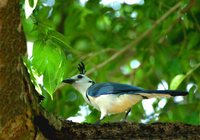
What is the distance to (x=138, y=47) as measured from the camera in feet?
18.2

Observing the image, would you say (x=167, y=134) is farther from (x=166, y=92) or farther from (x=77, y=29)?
(x=77, y=29)

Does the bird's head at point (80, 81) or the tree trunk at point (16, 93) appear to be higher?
the bird's head at point (80, 81)

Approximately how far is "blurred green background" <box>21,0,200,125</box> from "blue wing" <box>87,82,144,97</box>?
0.60ft

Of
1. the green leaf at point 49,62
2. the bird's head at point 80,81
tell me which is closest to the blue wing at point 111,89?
the bird's head at point 80,81

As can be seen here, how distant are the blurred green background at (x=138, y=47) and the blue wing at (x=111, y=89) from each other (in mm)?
183

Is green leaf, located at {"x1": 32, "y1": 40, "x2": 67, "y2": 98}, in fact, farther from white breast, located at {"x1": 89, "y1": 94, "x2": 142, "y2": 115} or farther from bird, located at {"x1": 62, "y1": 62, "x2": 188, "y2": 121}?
white breast, located at {"x1": 89, "y1": 94, "x2": 142, "y2": 115}

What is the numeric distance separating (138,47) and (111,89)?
1894mm

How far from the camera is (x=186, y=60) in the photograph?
185 inches

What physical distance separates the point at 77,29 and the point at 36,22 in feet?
11.4

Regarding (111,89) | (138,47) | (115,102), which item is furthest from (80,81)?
(138,47)

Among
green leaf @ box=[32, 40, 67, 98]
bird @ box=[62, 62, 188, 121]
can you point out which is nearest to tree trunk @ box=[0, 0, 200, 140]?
green leaf @ box=[32, 40, 67, 98]

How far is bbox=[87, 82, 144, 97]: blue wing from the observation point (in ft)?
11.6

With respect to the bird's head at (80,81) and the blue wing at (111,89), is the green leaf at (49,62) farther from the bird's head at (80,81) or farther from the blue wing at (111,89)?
the bird's head at (80,81)

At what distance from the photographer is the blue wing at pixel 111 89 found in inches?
139
